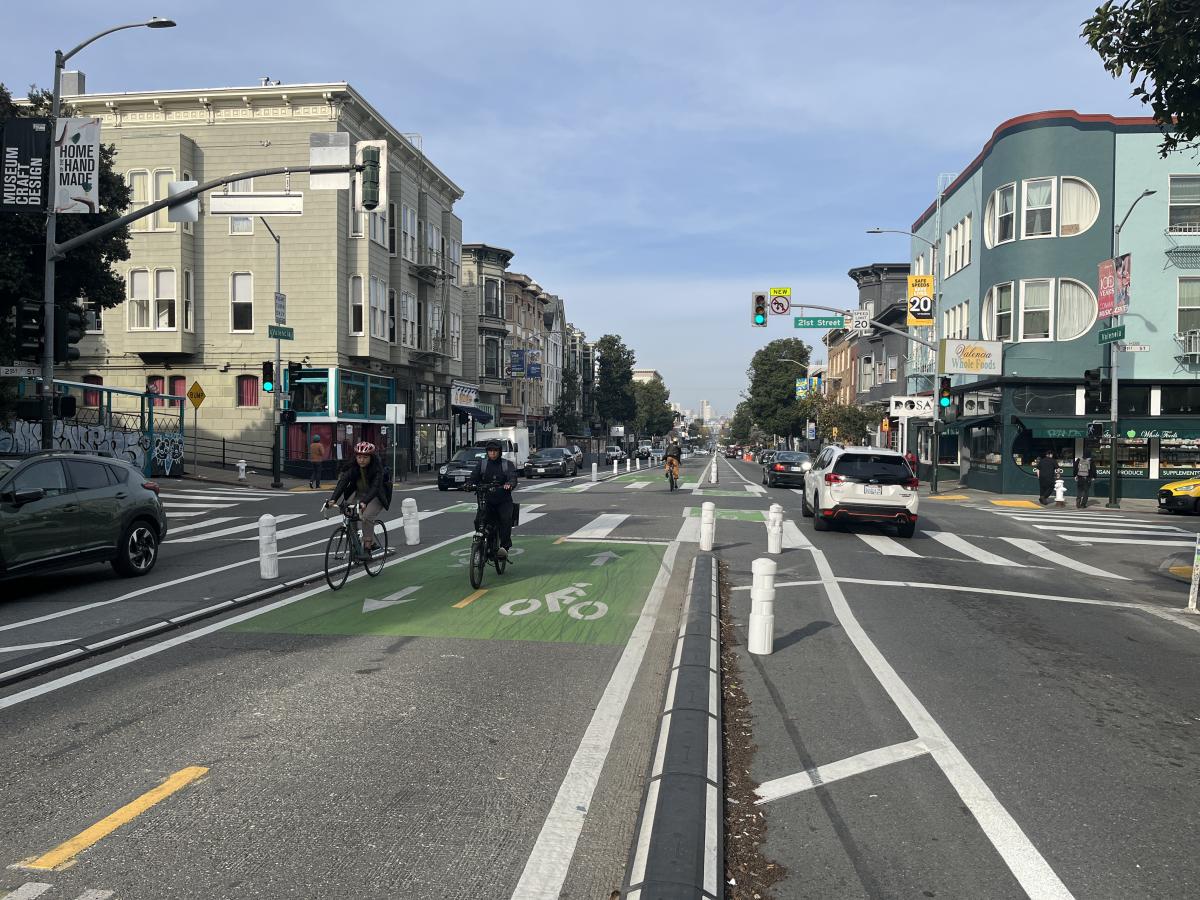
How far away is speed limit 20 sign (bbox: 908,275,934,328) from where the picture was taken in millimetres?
32156

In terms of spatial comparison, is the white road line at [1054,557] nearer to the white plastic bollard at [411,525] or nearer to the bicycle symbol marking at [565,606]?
the bicycle symbol marking at [565,606]

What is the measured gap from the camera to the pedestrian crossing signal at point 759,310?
28844 mm

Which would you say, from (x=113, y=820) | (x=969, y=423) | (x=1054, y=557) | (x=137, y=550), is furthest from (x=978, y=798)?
(x=969, y=423)

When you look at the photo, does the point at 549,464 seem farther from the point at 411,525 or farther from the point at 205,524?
the point at 411,525

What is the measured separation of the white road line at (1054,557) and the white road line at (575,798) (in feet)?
32.8

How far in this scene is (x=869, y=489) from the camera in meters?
17.4

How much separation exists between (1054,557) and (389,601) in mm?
12235

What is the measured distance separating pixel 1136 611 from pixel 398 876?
10.3m

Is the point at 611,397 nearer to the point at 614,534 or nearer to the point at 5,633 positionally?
the point at 614,534

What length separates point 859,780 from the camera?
16.3ft

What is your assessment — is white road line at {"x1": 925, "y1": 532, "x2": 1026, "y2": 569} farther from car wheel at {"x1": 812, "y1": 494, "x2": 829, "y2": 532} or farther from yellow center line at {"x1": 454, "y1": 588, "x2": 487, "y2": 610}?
yellow center line at {"x1": 454, "y1": 588, "x2": 487, "y2": 610}

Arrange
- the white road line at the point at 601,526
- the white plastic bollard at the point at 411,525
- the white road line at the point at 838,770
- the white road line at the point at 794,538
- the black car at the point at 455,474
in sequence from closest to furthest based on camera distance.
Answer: the white road line at the point at 838,770
the white plastic bollard at the point at 411,525
the white road line at the point at 794,538
the white road line at the point at 601,526
the black car at the point at 455,474

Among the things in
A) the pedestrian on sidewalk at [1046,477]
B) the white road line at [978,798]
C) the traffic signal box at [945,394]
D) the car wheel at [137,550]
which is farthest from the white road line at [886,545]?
the traffic signal box at [945,394]

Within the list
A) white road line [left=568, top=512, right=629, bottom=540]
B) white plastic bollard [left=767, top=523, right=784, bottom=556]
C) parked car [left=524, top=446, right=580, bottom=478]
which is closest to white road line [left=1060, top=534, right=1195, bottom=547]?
white plastic bollard [left=767, top=523, right=784, bottom=556]
